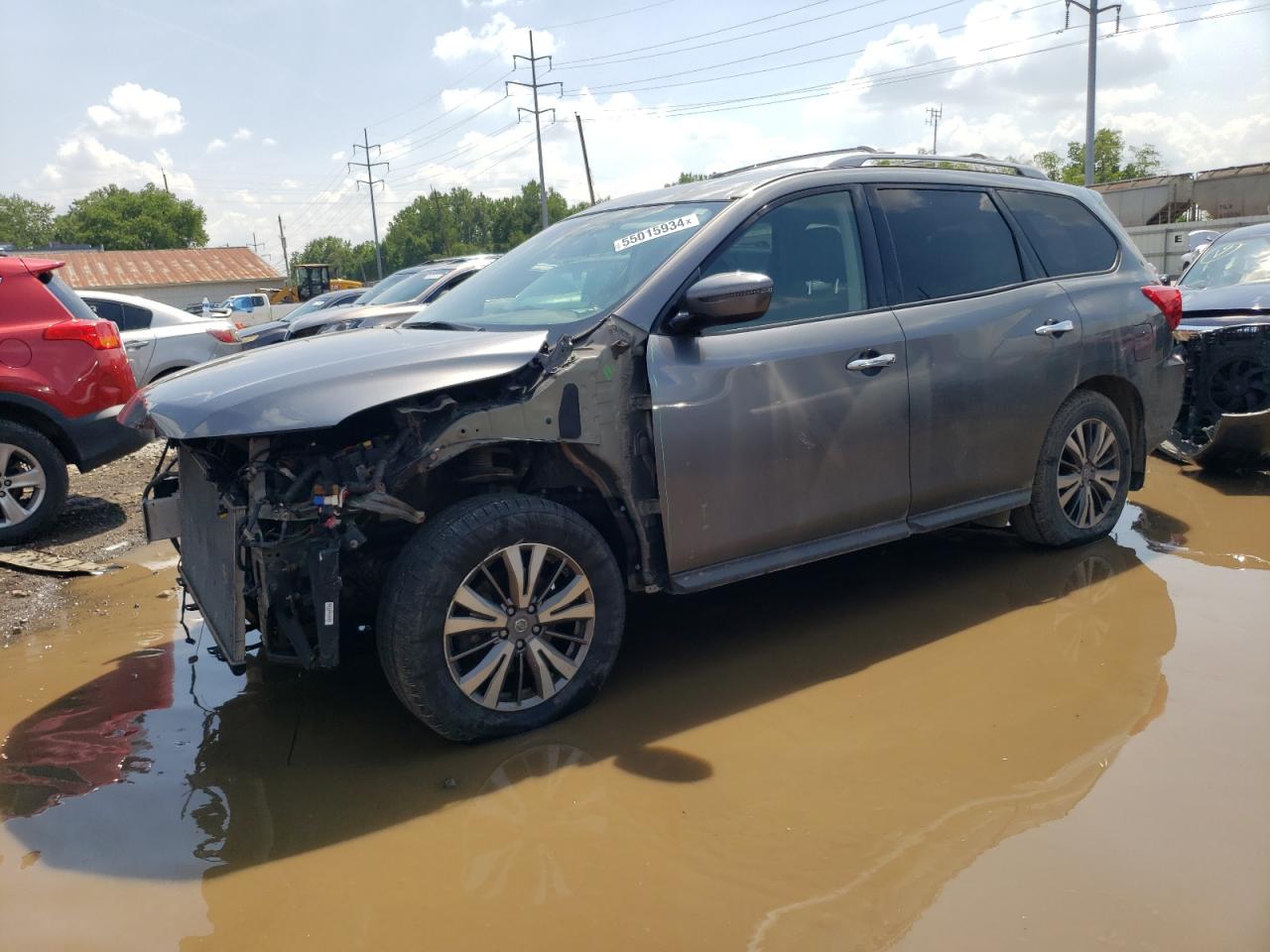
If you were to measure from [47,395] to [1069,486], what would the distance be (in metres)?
5.98

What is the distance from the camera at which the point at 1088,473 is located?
500 centimetres

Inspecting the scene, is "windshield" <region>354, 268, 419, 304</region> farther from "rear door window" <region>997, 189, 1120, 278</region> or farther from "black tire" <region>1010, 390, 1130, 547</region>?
"black tire" <region>1010, 390, 1130, 547</region>

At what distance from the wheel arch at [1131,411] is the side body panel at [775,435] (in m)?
1.54

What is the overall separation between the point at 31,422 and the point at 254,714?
3.75 m

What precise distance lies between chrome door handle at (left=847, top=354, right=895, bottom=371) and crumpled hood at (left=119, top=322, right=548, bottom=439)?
127 cm

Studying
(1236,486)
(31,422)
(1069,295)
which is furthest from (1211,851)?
(31,422)

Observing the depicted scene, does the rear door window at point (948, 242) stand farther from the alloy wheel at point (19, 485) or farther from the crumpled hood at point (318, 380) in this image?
the alloy wheel at point (19, 485)

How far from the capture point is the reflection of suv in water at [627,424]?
314 cm

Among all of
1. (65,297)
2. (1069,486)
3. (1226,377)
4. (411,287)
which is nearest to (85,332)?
(65,297)

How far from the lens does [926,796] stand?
2922 millimetres

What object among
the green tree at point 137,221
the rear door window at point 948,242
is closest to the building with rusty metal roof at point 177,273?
the green tree at point 137,221

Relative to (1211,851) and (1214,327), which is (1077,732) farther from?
(1214,327)

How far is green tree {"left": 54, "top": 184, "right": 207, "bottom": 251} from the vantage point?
310ft

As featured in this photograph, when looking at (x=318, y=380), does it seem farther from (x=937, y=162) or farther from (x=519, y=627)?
(x=937, y=162)
